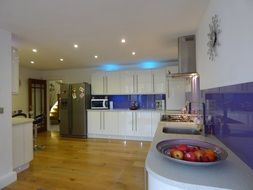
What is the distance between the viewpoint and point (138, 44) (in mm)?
3471

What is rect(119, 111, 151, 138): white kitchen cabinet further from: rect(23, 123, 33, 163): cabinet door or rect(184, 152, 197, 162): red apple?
rect(184, 152, 197, 162): red apple

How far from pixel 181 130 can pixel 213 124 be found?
0.52m

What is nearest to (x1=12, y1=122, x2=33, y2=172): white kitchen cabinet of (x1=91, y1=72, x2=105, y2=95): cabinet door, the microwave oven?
the microwave oven

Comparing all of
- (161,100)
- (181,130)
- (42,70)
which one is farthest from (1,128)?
(42,70)

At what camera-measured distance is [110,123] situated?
17.5 feet

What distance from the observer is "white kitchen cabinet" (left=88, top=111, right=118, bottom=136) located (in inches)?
209

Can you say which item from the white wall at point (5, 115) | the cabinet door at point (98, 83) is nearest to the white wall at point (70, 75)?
the cabinet door at point (98, 83)

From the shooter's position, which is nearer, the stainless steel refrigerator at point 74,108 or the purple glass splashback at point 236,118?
the purple glass splashback at point 236,118

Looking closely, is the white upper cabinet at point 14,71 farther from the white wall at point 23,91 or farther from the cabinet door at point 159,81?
the cabinet door at point 159,81

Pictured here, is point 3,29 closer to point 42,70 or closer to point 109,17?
point 109,17

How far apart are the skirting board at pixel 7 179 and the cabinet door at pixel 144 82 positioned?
360 centimetres

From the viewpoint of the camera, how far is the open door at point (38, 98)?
6.15 metres

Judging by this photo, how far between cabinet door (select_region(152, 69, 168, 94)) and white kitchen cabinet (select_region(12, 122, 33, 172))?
3.34m

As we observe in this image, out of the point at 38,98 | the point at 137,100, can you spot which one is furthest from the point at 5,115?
the point at 38,98
